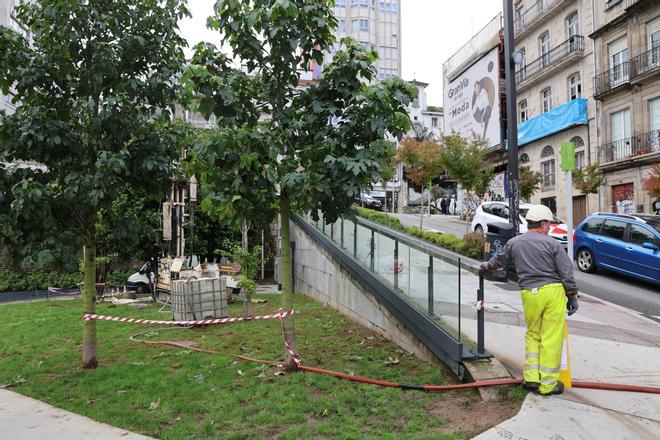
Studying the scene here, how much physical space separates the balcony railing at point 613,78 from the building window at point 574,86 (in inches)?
71.5

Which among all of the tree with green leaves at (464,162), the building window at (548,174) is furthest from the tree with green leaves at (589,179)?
the building window at (548,174)

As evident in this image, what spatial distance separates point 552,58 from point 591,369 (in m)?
28.5

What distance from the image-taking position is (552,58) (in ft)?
94.7

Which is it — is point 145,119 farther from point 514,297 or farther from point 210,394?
point 514,297

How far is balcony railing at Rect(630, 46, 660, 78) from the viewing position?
70.2 feet

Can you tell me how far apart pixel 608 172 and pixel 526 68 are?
36.5ft

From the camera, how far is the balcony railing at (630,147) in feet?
70.0

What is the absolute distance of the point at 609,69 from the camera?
79.9 ft

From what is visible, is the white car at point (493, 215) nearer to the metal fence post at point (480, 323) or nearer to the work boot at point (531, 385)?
the metal fence post at point (480, 323)

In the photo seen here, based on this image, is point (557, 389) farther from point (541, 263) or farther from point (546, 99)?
point (546, 99)

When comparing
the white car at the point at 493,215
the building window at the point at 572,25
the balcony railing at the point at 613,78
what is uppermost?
the building window at the point at 572,25

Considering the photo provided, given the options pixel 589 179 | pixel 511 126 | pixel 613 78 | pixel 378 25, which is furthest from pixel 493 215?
pixel 378 25

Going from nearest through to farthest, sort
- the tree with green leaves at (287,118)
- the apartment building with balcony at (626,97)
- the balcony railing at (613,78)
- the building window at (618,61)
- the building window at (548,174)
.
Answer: the tree with green leaves at (287,118) < the apartment building with balcony at (626,97) < the balcony railing at (613,78) < the building window at (618,61) < the building window at (548,174)

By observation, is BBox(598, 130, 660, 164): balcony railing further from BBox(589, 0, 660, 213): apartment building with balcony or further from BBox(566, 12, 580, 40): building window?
BBox(566, 12, 580, 40): building window
